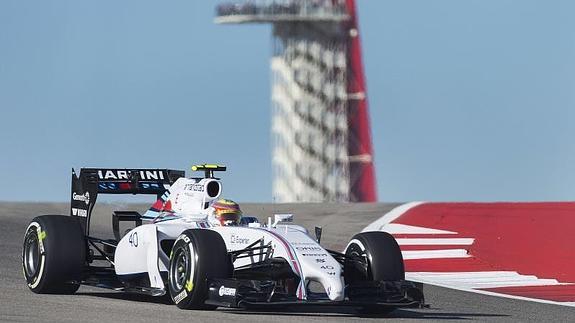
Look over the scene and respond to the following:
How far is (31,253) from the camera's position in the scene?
17297 millimetres

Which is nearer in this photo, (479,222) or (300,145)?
(479,222)

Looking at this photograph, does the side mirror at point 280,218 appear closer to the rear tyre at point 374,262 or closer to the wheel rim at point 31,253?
the rear tyre at point 374,262

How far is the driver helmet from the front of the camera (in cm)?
1644

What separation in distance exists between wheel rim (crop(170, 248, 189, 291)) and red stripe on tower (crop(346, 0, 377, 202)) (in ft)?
150

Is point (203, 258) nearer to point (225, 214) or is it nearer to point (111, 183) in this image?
point (225, 214)

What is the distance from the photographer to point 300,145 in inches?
2505

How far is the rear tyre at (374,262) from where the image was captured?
16.0 metres

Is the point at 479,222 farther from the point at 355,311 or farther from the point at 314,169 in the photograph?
the point at 314,169

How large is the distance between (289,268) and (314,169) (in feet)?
157

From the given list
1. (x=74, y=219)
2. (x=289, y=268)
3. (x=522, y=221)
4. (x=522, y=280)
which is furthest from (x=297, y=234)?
(x=522, y=221)

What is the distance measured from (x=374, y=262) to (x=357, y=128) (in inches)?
1875

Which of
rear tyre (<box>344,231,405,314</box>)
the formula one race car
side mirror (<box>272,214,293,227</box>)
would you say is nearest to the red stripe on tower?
the formula one race car

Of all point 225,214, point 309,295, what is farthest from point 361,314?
point 225,214

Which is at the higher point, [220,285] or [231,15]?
[231,15]
